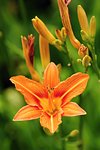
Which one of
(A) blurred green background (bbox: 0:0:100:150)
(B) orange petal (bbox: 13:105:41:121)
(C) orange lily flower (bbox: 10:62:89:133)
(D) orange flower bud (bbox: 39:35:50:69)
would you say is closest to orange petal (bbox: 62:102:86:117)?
(C) orange lily flower (bbox: 10:62:89:133)

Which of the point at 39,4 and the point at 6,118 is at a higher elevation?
the point at 39,4

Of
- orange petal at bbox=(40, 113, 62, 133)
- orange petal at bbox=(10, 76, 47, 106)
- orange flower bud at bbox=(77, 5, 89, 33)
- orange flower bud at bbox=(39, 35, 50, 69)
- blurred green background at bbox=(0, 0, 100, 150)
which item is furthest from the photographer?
blurred green background at bbox=(0, 0, 100, 150)

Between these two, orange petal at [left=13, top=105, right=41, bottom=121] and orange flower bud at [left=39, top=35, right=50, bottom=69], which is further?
orange flower bud at [left=39, top=35, right=50, bottom=69]

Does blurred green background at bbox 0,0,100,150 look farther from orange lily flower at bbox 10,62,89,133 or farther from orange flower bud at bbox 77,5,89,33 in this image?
orange flower bud at bbox 77,5,89,33

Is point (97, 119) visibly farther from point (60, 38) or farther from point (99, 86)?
point (60, 38)

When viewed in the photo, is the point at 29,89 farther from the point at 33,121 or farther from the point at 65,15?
the point at 33,121

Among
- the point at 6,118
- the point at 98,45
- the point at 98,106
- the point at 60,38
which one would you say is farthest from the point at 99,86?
the point at 60,38
